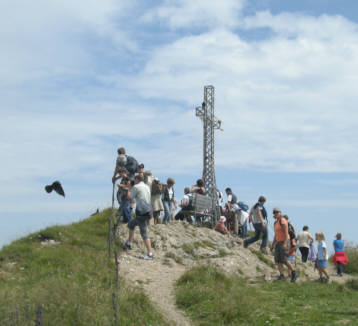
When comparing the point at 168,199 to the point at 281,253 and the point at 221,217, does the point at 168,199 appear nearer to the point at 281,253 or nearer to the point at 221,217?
the point at 221,217

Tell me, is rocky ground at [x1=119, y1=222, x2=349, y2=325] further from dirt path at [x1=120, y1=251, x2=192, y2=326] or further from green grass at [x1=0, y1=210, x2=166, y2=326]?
green grass at [x1=0, y1=210, x2=166, y2=326]

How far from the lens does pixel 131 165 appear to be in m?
14.3

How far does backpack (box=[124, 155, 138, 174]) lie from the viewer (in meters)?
14.3

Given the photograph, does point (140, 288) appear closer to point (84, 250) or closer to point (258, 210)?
point (84, 250)

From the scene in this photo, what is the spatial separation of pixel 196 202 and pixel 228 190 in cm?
204

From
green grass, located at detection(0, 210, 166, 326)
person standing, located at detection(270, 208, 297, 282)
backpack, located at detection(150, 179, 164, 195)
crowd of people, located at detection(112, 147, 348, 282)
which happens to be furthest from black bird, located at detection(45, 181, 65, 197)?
person standing, located at detection(270, 208, 297, 282)

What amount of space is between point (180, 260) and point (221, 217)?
4417 mm

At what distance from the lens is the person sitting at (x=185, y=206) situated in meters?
17.1

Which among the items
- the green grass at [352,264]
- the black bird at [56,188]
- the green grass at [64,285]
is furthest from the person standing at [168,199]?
the green grass at [352,264]

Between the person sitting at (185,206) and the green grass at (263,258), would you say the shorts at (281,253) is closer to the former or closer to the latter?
the green grass at (263,258)

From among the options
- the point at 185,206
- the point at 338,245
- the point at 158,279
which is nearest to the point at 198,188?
the point at 185,206

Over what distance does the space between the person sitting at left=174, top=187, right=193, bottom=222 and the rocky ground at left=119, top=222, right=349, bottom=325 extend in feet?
2.74

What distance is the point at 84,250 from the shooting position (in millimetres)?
12281

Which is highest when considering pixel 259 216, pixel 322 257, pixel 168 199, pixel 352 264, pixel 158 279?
pixel 168 199
